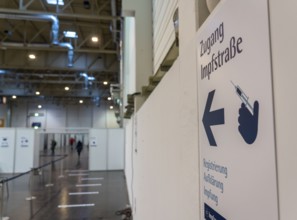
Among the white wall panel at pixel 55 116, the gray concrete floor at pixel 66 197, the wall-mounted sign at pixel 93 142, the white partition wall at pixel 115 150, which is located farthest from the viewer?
the white wall panel at pixel 55 116

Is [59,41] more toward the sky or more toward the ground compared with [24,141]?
more toward the sky

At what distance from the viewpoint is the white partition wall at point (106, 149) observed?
12297mm

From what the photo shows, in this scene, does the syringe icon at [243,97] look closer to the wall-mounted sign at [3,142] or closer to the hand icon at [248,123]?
the hand icon at [248,123]

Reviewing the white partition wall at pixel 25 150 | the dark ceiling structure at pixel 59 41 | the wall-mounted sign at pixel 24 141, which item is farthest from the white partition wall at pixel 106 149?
the dark ceiling structure at pixel 59 41

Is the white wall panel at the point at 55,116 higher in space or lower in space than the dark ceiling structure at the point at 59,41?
lower

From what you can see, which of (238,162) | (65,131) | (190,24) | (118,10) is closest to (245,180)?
(238,162)

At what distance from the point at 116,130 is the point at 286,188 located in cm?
1224

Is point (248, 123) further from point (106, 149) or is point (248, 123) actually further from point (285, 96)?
point (106, 149)

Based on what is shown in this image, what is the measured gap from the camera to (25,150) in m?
11.9

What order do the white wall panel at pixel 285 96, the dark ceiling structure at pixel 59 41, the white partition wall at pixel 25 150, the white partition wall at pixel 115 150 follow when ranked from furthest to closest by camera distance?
the white partition wall at pixel 115 150
the white partition wall at pixel 25 150
the dark ceiling structure at pixel 59 41
the white wall panel at pixel 285 96

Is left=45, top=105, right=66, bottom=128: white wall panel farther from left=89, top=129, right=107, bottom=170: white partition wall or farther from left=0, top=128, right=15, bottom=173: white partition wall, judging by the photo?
left=89, top=129, right=107, bottom=170: white partition wall

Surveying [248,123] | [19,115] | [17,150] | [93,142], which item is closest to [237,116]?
[248,123]

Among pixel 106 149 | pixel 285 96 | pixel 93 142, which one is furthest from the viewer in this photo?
pixel 106 149

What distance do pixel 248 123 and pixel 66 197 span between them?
7.44 meters
